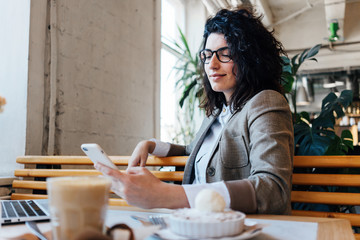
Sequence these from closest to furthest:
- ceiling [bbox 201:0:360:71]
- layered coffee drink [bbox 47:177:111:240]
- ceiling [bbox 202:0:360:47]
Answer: layered coffee drink [bbox 47:177:111:240] < ceiling [bbox 202:0:360:47] < ceiling [bbox 201:0:360:71]

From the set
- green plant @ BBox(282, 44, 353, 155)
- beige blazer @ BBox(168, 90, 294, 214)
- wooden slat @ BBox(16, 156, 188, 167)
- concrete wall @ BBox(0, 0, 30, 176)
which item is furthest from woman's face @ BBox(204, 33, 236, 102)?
concrete wall @ BBox(0, 0, 30, 176)

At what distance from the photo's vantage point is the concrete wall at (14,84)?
1955mm

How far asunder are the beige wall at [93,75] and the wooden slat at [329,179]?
1525 mm

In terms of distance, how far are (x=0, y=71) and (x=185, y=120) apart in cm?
328

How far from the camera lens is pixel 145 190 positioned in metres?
0.78

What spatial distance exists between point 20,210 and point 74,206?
0.52m

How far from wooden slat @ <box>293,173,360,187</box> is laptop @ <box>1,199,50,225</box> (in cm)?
93

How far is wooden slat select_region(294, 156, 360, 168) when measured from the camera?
1.19m

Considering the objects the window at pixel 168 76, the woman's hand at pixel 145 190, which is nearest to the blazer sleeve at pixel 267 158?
the woman's hand at pixel 145 190

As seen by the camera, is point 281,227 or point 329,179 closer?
point 281,227

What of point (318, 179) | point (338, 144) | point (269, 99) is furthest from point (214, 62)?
point (338, 144)

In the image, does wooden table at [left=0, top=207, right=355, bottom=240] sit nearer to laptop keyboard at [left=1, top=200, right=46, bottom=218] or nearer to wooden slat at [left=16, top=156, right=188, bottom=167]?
laptop keyboard at [left=1, top=200, right=46, bottom=218]

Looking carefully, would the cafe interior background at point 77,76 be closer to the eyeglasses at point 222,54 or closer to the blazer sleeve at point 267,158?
the eyeglasses at point 222,54

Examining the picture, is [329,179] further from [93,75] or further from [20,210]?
[93,75]
